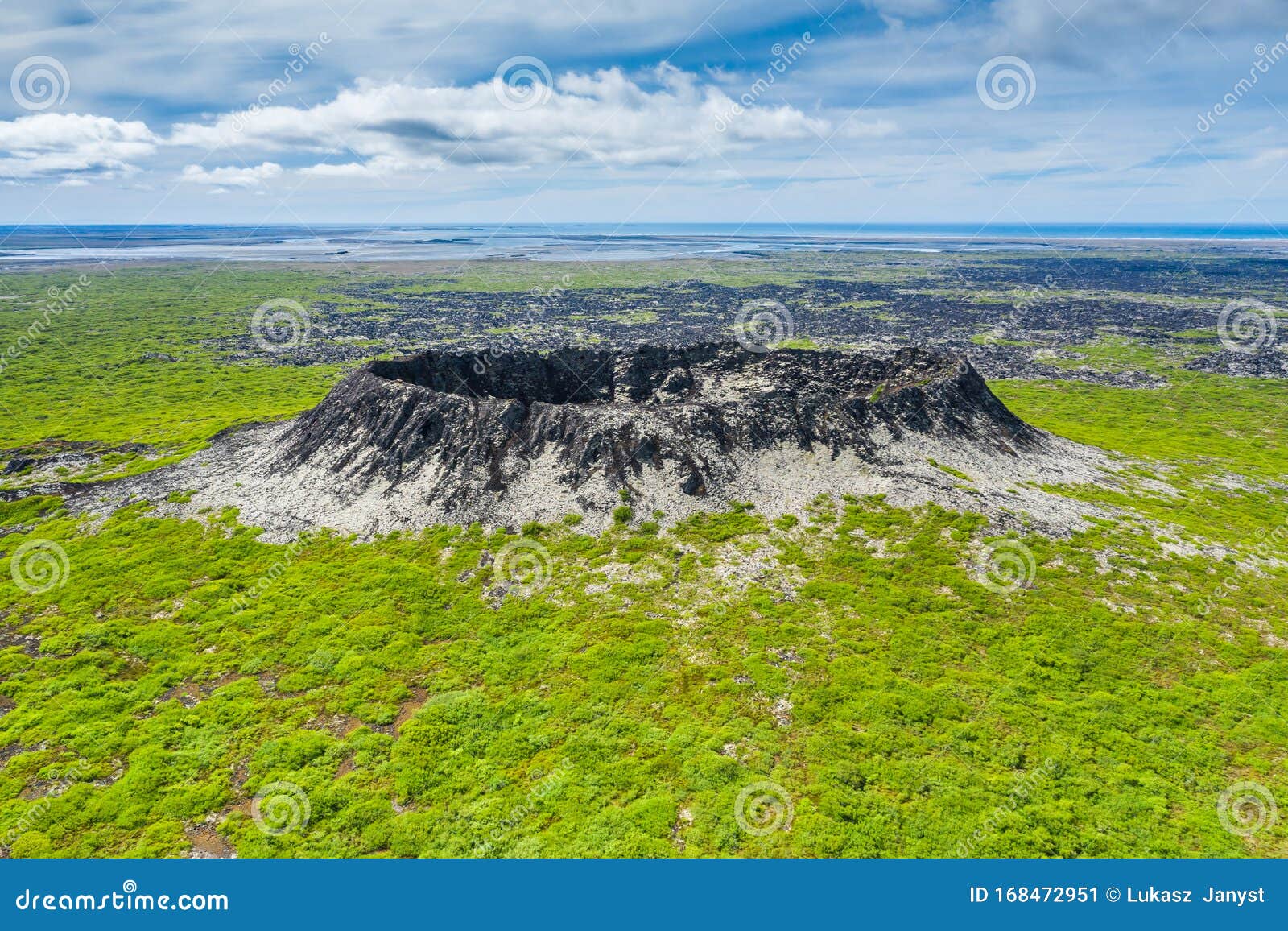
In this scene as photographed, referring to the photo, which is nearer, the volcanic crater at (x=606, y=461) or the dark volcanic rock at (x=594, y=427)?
the volcanic crater at (x=606, y=461)

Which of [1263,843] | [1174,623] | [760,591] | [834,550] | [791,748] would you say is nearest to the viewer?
[1263,843]

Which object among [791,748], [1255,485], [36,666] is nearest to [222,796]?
[36,666]

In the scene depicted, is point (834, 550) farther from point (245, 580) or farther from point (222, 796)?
point (245, 580)

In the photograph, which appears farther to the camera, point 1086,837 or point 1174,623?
point 1174,623

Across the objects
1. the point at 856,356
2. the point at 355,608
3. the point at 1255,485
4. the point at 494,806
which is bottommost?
the point at 494,806

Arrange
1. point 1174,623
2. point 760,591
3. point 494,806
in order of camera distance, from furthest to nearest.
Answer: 1. point 760,591
2. point 1174,623
3. point 494,806

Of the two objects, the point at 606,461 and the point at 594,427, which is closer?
the point at 606,461

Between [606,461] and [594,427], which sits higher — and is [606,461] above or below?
below

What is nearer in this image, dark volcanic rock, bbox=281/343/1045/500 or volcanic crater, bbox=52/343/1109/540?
volcanic crater, bbox=52/343/1109/540
